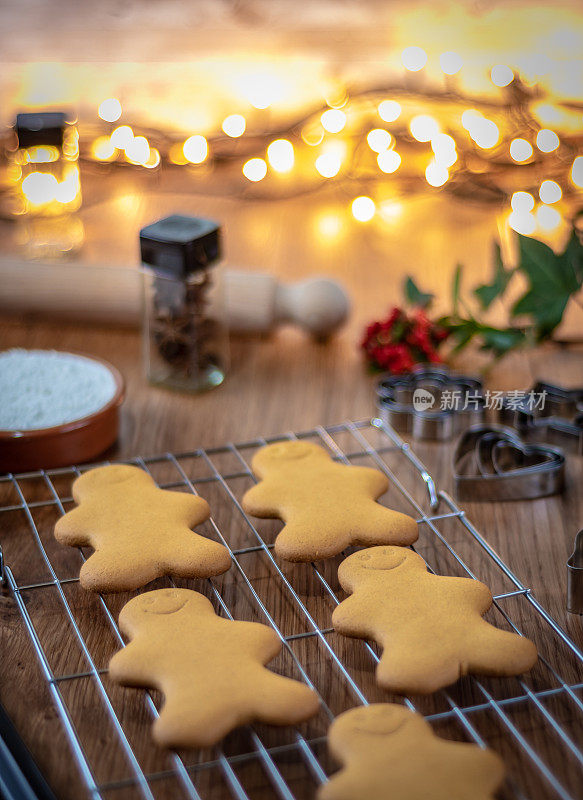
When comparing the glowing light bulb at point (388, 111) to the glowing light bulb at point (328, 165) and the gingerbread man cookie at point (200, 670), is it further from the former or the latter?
the gingerbread man cookie at point (200, 670)

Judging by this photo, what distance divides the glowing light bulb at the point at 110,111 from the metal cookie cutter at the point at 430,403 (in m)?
1.03

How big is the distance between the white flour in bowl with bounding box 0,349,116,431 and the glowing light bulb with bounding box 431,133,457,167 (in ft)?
2.75

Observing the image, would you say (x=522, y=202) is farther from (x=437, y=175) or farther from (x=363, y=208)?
(x=363, y=208)

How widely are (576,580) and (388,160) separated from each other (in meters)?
1.08

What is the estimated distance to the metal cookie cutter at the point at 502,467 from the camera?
2.91 feet

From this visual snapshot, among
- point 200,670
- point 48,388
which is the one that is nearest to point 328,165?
point 48,388

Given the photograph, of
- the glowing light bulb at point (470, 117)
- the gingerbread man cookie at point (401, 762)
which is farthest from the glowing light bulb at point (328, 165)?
the gingerbread man cookie at point (401, 762)

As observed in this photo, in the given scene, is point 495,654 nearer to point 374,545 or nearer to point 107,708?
point 374,545

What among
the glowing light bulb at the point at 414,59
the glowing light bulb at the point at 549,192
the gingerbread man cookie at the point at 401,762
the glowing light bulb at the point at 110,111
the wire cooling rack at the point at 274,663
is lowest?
the wire cooling rack at the point at 274,663

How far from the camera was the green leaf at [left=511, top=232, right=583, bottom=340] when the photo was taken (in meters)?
1.04

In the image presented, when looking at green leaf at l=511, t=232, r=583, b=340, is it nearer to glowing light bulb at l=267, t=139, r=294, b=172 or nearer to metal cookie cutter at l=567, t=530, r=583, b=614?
metal cookie cutter at l=567, t=530, r=583, b=614

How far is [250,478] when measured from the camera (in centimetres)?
93

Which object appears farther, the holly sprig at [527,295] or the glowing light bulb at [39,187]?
the glowing light bulb at [39,187]

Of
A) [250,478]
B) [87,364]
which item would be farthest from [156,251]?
[250,478]
